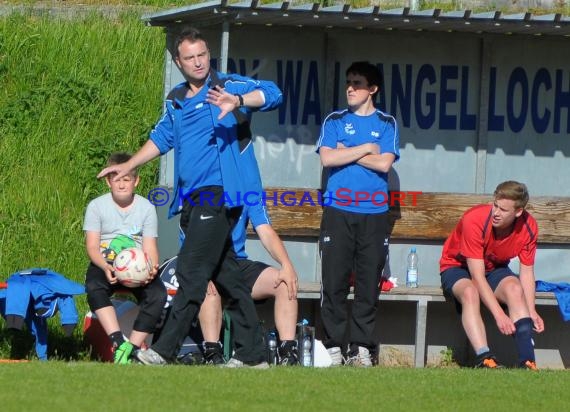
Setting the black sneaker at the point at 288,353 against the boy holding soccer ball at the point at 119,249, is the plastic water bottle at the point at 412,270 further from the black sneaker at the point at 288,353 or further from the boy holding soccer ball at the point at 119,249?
the boy holding soccer ball at the point at 119,249

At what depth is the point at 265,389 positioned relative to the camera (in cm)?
750

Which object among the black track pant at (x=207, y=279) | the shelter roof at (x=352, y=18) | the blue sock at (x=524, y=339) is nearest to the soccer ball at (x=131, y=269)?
the black track pant at (x=207, y=279)

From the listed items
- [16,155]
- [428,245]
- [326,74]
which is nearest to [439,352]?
[428,245]

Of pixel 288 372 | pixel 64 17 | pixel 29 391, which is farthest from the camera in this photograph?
pixel 64 17

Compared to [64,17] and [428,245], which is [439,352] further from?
[64,17]

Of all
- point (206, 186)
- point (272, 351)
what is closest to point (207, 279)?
point (206, 186)

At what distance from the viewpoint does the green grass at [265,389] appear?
279 inches

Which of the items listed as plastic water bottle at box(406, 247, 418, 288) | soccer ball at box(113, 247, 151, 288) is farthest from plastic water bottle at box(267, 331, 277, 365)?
plastic water bottle at box(406, 247, 418, 288)

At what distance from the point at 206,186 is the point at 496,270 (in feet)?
8.64

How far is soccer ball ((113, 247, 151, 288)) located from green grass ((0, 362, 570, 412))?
1.01 metres

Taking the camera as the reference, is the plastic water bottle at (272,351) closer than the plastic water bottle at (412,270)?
Yes

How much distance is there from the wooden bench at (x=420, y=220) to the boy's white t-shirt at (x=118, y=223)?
4.47 feet

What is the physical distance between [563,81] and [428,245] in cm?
190

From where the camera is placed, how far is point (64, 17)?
14.2 meters
